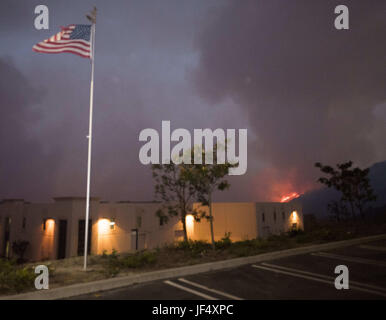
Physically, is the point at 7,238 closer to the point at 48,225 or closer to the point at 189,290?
the point at 48,225

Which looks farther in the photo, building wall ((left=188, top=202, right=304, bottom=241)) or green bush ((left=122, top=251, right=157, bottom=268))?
building wall ((left=188, top=202, right=304, bottom=241))

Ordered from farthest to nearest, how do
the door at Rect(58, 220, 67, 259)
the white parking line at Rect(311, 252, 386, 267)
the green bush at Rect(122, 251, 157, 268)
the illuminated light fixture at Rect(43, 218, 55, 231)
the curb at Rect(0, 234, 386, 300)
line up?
the illuminated light fixture at Rect(43, 218, 55, 231)
the door at Rect(58, 220, 67, 259)
the white parking line at Rect(311, 252, 386, 267)
the green bush at Rect(122, 251, 157, 268)
the curb at Rect(0, 234, 386, 300)

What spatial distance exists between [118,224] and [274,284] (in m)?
24.6

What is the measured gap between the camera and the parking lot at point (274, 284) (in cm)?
758

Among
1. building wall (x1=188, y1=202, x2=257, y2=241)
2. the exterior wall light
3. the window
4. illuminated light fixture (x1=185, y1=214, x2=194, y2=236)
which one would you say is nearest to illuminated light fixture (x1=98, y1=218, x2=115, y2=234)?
the window

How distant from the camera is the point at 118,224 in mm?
30547

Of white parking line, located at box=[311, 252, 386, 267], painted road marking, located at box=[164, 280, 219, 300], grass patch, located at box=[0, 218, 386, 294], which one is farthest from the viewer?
white parking line, located at box=[311, 252, 386, 267]

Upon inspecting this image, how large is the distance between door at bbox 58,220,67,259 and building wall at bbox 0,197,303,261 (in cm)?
35

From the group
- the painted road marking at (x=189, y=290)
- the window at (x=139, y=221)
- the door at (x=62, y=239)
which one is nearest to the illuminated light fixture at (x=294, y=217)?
the window at (x=139, y=221)

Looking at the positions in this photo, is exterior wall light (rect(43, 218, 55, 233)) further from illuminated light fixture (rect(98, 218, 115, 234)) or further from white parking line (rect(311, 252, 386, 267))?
white parking line (rect(311, 252, 386, 267))

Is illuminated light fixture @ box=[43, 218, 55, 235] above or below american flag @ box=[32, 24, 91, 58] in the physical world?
below

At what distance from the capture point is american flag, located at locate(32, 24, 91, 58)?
37.5 ft

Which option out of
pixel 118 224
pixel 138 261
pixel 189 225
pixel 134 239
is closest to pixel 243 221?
pixel 189 225

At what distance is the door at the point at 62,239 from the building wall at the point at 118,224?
35cm
